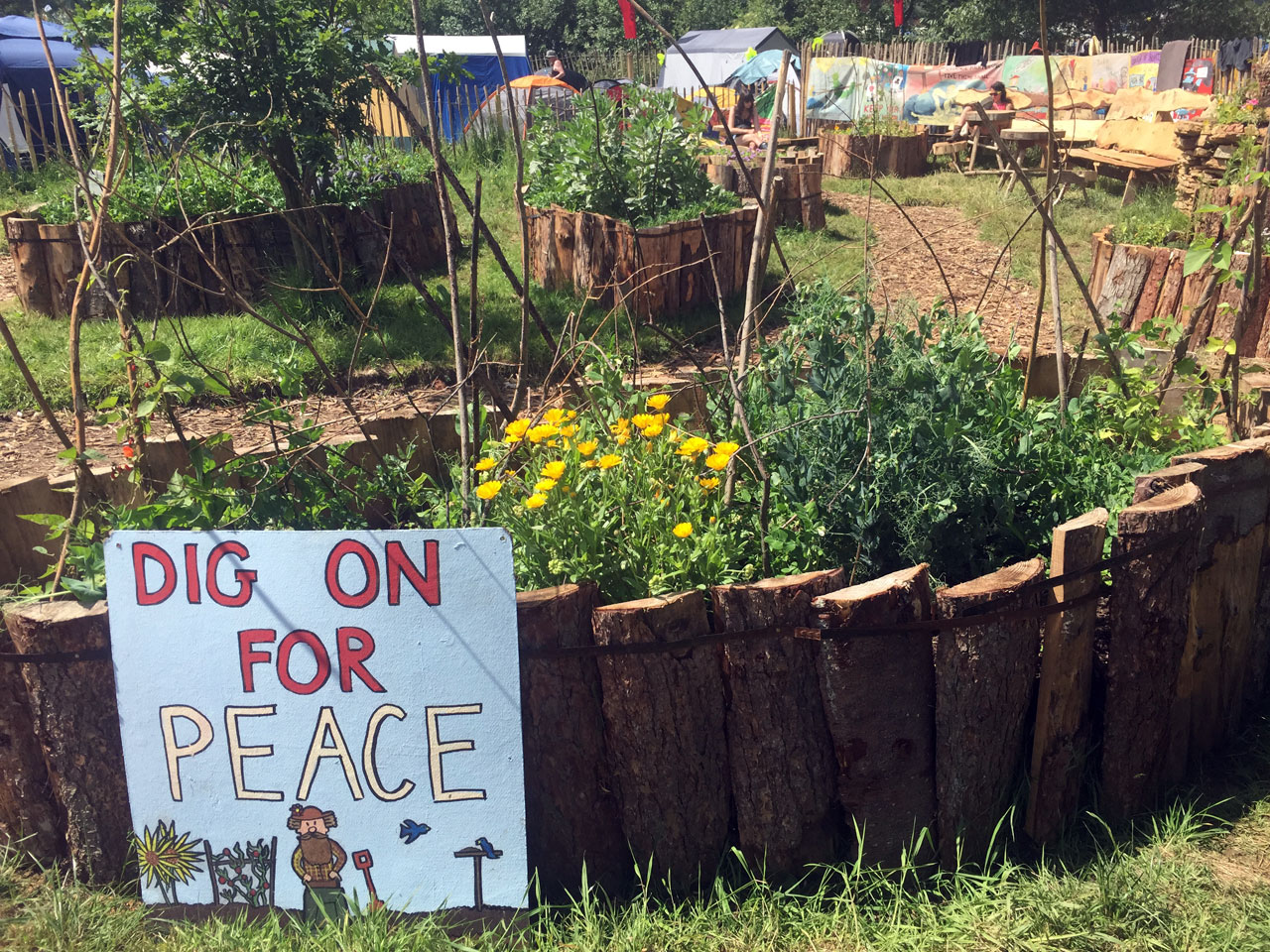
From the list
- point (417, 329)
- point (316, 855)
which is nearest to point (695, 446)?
point (316, 855)

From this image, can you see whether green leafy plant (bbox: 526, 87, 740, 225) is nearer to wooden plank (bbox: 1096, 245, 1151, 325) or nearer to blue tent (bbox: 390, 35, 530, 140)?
wooden plank (bbox: 1096, 245, 1151, 325)

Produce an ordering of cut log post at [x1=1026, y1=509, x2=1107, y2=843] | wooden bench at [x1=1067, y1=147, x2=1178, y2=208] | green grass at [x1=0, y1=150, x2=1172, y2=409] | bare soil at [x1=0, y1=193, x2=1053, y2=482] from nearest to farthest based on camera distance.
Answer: cut log post at [x1=1026, y1=509, x2=1107, y2=843]
bare soil at [x1=0, y1=193, x2=1053, y2=482]
green grass at [x1=0, y1=150, x2=1172, y2=409]
wooden bench at [x1=1067, y1=147, x2=1178, y2=208]

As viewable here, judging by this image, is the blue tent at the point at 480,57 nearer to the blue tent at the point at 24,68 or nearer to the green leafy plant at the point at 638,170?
the blue tent at the point at 24,68

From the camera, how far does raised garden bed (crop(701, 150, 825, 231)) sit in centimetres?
848

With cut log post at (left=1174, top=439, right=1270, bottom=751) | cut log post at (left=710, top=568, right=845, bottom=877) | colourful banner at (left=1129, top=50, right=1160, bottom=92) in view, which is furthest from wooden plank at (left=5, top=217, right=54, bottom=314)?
colourful banner at (left=1129, top=50, right=1160, bottom=92)

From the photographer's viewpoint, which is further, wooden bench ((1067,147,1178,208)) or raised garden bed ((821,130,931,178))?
raised garden bed ((821,130,931,178))

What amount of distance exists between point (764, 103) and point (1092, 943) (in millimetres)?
18620

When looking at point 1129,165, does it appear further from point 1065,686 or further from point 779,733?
point 779,733

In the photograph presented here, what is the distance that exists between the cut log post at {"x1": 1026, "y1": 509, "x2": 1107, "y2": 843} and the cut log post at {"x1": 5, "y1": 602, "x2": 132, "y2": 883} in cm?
210

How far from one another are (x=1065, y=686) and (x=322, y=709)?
1679mm

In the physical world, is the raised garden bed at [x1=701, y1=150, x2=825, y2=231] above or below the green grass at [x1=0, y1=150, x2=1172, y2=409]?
above

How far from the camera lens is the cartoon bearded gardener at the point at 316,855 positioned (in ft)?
7.09

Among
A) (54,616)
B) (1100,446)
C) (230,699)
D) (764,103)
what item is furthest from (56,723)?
(764,103)

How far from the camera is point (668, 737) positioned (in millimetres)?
2152
